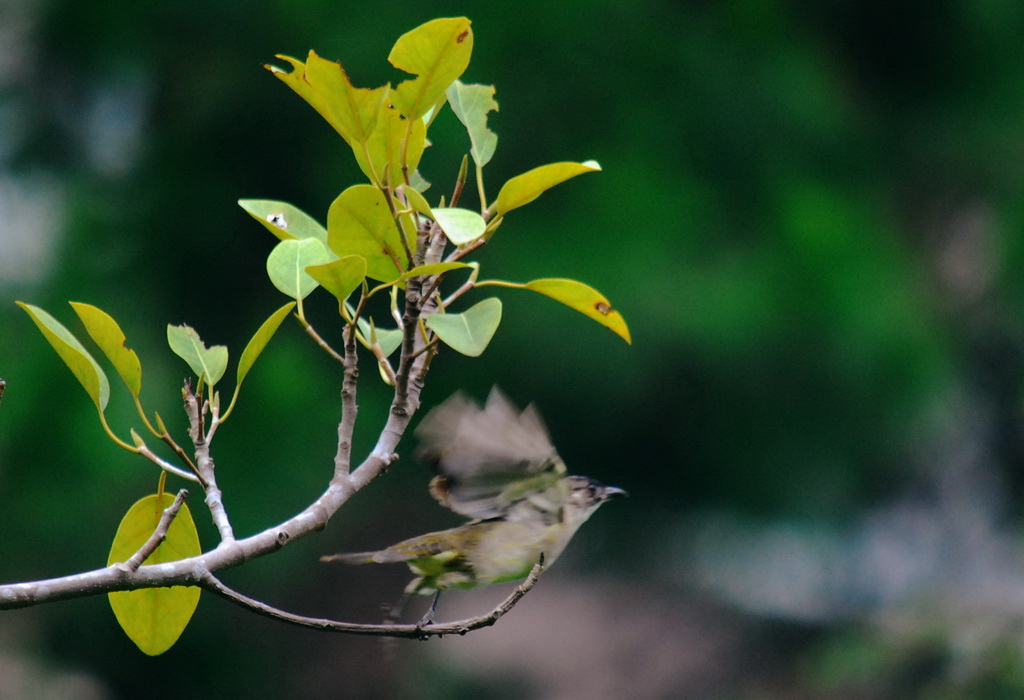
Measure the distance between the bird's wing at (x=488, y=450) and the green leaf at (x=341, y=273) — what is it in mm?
97

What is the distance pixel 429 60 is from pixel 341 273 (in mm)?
124

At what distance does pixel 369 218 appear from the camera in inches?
21.3

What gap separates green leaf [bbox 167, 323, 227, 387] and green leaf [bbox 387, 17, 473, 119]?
0.20 meters

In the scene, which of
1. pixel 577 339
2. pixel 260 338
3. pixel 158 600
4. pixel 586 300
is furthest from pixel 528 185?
pixel 577 339

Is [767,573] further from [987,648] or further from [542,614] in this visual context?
[987,648]

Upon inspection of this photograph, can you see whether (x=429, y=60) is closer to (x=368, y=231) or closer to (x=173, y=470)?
(x=368, y=231)

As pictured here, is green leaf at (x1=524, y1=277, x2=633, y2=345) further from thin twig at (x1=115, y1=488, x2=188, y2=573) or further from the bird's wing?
Result: thin twig at (x1=115, y1=488, x2=188, y2=573)

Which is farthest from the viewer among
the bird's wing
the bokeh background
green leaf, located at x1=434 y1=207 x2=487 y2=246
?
the bokeh background

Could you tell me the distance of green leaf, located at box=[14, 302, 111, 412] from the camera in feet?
1.70

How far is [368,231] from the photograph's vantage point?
0.55 m

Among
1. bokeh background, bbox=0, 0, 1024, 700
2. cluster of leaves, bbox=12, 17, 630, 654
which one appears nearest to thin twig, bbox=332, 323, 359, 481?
cluster of leaves, bbox=12, 17, 630, 654

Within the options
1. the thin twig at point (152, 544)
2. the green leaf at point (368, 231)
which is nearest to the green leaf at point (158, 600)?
the thin twig at point (152, 544)

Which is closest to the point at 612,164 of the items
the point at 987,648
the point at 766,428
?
the point at 766,428

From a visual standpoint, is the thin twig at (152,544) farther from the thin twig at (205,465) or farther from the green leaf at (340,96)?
the green leaf at (340,96)
